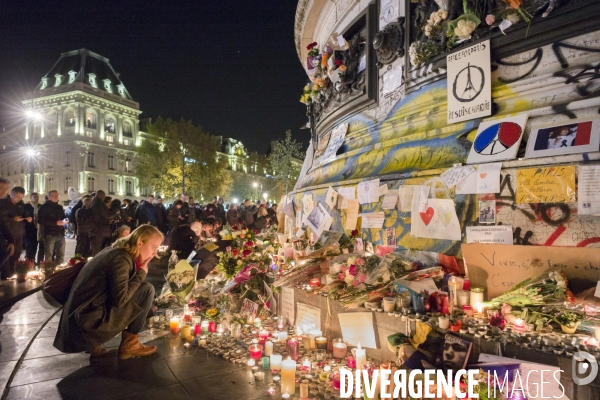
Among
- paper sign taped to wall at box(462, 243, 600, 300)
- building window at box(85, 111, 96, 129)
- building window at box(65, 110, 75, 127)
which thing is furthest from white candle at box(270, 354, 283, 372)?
building window at box(65, 110, 75, 127)

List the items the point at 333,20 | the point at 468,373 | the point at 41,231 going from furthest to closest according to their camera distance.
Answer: the point at 41,231
the point at 333,20
the point at 468,373

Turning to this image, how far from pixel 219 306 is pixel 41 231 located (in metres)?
6.64

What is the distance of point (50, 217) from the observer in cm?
894

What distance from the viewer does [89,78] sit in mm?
58781

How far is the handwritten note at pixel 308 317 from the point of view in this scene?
4.26 metres

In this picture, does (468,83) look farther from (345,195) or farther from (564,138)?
(345,195)

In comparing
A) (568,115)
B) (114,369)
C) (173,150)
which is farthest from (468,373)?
(173,150)

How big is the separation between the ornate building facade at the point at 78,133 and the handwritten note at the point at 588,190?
59.6 metres

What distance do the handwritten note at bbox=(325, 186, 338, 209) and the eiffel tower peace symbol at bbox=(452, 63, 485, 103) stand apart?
2.17 m

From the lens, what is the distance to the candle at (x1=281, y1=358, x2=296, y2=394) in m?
3.19

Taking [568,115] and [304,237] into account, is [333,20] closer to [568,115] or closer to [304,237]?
[304,237]

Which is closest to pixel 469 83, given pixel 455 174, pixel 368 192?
pixel 455 174

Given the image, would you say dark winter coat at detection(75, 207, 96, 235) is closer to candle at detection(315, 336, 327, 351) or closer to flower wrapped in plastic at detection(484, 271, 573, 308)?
candle at detection(315, 336, 327, 351)

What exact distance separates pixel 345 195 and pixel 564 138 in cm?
277
